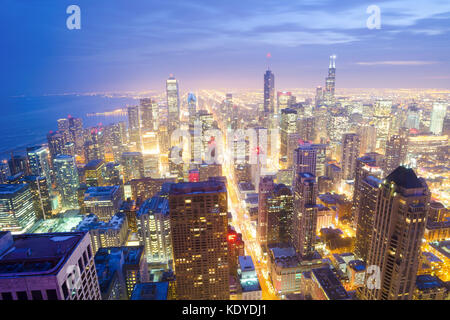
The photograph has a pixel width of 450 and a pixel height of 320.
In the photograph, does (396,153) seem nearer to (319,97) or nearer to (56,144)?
(319,97)

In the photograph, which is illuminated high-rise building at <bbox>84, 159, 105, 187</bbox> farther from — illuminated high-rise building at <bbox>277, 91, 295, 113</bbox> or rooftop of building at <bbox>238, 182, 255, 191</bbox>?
illuminated high-rise building at <bbox>277, 91, 295, 113</bbox>

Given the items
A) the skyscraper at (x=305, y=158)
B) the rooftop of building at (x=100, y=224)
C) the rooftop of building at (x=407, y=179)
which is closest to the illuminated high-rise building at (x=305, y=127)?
the skyscraper at (x=305, y=158)

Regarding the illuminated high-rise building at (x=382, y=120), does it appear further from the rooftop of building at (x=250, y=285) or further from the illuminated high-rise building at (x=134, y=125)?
the illuminated high-rise building at (x=134, y=125)

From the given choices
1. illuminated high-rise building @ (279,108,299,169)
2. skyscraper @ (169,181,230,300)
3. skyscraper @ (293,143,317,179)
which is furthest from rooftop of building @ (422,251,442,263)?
illuminated high-rise building @ (279,108,299,169)
